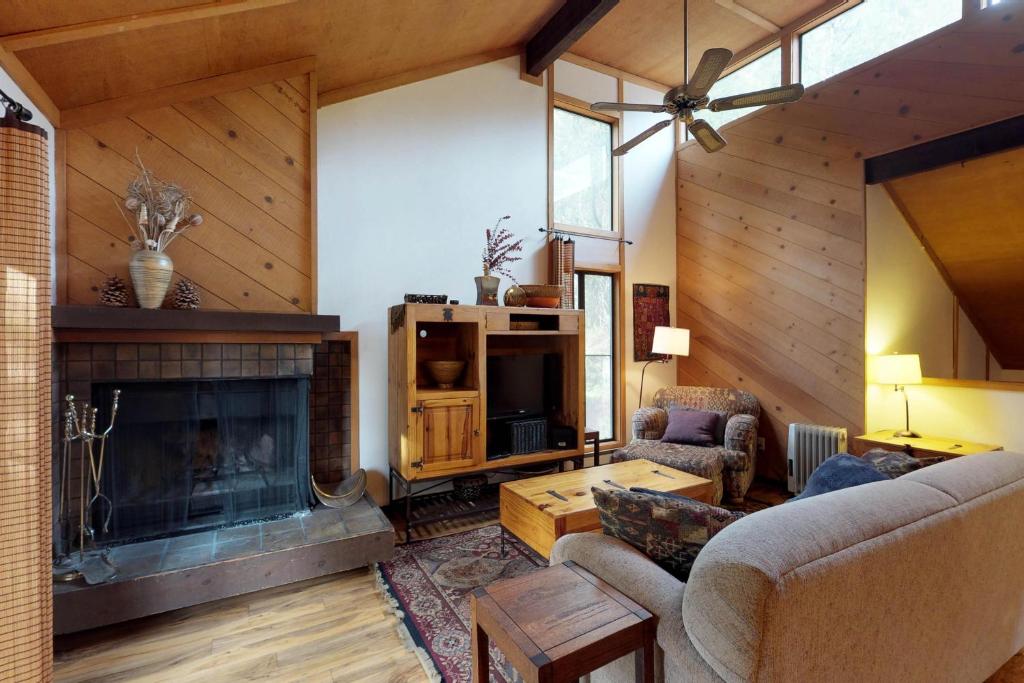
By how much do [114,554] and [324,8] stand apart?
10.1 ft

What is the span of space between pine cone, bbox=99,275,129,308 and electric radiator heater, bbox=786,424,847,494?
4833 millimetres

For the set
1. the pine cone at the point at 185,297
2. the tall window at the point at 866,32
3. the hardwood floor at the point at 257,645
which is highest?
the tall window at the point at 866,32

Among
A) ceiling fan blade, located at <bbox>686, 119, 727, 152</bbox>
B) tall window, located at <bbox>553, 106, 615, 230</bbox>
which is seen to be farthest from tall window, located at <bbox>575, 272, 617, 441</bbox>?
ceiling fan blade, located at <bbox>686, 119, 727, 152</bbox>

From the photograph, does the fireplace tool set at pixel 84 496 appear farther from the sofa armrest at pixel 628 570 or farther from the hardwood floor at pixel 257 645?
the sofa armrest at pixel 628 570

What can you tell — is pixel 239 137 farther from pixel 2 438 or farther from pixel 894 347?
pixel 894 347

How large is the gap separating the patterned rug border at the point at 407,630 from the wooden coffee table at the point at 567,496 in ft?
2.32

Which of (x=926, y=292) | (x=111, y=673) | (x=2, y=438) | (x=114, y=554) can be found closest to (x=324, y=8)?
(x=2, y=438)

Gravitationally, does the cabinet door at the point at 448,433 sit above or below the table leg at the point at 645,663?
above

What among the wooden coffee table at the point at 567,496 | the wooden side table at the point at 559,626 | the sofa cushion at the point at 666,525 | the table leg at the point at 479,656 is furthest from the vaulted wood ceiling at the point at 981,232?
the table leg at the point at 479,656

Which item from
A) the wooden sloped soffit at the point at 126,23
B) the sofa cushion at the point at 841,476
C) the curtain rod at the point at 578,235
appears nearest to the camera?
the sofa cushion at the point at 841,476

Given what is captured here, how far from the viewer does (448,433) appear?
130 inches

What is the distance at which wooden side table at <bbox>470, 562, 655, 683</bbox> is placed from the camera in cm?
114

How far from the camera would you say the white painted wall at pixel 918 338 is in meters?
3.29

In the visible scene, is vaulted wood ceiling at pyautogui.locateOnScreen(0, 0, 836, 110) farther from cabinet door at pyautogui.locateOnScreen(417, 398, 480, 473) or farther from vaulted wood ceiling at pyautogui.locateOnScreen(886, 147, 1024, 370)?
cabinet door at pyautogui.locateOnScreen(417, 398, 480, 473)
